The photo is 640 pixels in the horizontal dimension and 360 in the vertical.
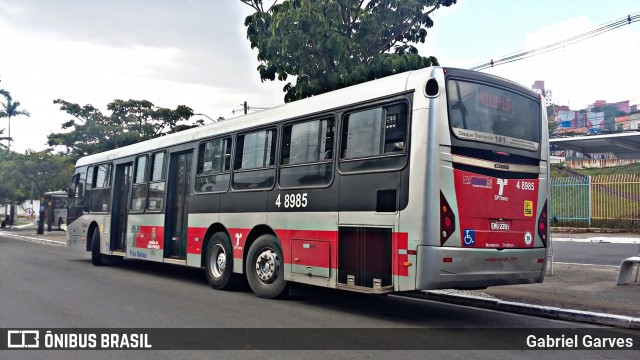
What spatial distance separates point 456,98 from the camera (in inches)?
295

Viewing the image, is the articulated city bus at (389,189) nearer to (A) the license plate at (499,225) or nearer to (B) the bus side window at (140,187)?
(A) the license plate at (499,225)

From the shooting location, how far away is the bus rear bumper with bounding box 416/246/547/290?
7.02m

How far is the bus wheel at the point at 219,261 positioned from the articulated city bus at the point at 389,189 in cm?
3

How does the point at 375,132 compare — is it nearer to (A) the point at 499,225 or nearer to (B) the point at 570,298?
(A) the point at 499,225

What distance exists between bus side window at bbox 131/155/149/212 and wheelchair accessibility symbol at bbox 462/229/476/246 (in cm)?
875

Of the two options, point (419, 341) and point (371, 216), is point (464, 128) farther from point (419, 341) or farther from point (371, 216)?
point (419, 341)

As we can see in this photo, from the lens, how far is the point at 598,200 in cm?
2259

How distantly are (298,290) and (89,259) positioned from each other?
37.3 feet

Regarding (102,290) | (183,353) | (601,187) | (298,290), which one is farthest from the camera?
(601,187)

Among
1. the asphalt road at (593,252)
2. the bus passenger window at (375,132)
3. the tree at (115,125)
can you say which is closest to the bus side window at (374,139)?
the bus passenger window at (375,132)

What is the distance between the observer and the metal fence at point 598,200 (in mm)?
21516

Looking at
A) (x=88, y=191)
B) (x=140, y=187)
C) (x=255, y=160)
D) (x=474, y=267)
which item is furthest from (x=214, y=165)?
(x=88, y=191)

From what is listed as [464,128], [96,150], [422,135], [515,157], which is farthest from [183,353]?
[96,150]

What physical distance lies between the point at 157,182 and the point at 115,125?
91.0 ft
